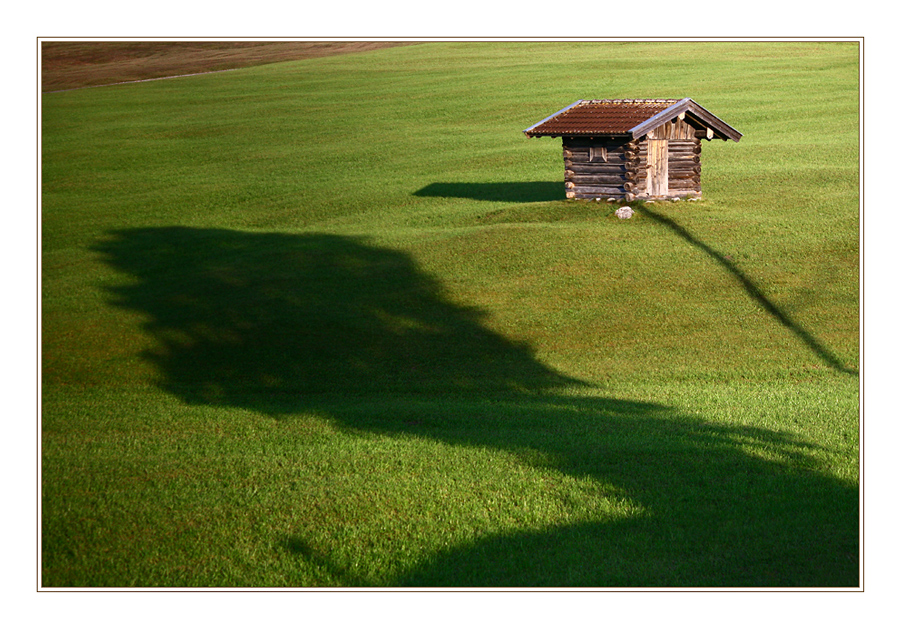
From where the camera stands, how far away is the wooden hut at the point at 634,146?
27.3 metres

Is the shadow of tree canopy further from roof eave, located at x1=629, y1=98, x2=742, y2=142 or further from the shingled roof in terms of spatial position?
roof eave, located at x1=629, y1=98, x2=742, y2=142

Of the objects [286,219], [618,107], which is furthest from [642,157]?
[286,219]

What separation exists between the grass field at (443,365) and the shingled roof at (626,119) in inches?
105

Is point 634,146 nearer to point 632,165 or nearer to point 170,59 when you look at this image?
point 632,165

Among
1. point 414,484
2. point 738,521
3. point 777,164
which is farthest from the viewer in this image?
point 777,164

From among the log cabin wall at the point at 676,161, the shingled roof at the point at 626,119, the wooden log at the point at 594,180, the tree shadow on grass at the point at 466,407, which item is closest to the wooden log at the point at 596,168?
the wooden log at the point at 594,180

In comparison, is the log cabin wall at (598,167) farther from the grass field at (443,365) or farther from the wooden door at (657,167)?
the grass field at (443,365)

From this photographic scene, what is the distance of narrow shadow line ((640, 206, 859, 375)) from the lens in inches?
660

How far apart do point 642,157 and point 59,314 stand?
19374mm

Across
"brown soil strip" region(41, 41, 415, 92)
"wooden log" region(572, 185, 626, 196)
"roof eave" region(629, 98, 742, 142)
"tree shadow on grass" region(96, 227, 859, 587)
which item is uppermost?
"brown soil strip" region(41, 41, 415, 92)

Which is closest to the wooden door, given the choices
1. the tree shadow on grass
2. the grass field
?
the grass field

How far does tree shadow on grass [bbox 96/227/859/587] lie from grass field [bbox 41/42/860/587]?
0.06 m
